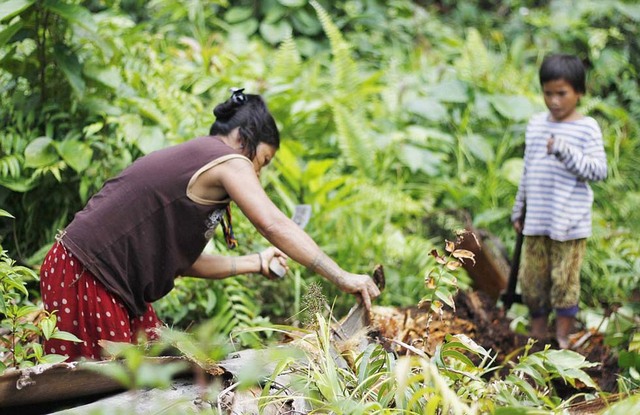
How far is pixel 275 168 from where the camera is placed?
499cm

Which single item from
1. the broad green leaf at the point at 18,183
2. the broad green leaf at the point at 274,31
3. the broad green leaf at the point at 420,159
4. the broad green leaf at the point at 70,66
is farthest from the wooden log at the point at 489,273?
the broad green leaf at the point at 274,31

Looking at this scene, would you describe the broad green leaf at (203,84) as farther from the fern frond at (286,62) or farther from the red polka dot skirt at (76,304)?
the red polka dot skirt at (76,304)

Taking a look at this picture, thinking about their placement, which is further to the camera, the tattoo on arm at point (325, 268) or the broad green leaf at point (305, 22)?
the broad green leaf at point (305, 22)

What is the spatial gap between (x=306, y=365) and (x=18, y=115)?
2664 mm

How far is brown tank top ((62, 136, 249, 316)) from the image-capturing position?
271cm

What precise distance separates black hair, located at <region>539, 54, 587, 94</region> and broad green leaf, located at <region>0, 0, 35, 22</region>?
2.63 metres

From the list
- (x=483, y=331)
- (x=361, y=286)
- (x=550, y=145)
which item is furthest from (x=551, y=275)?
(x=361, y=286)

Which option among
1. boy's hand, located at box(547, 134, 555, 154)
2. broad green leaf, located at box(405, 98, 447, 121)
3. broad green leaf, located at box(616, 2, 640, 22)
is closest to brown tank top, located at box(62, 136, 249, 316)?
boy's hand, located at box(547, 134, 555, 154)

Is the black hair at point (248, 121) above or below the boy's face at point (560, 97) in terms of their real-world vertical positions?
A: above

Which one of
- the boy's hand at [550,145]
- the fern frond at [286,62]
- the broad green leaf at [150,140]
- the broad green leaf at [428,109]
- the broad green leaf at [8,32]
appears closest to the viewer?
the broad green leaf at [8,32]

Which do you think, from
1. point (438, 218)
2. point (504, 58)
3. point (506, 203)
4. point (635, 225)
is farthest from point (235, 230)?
point (504, 58)

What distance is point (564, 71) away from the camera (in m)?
3.78

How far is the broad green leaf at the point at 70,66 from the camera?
3.89m

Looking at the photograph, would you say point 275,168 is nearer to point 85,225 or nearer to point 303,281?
point 303,281
